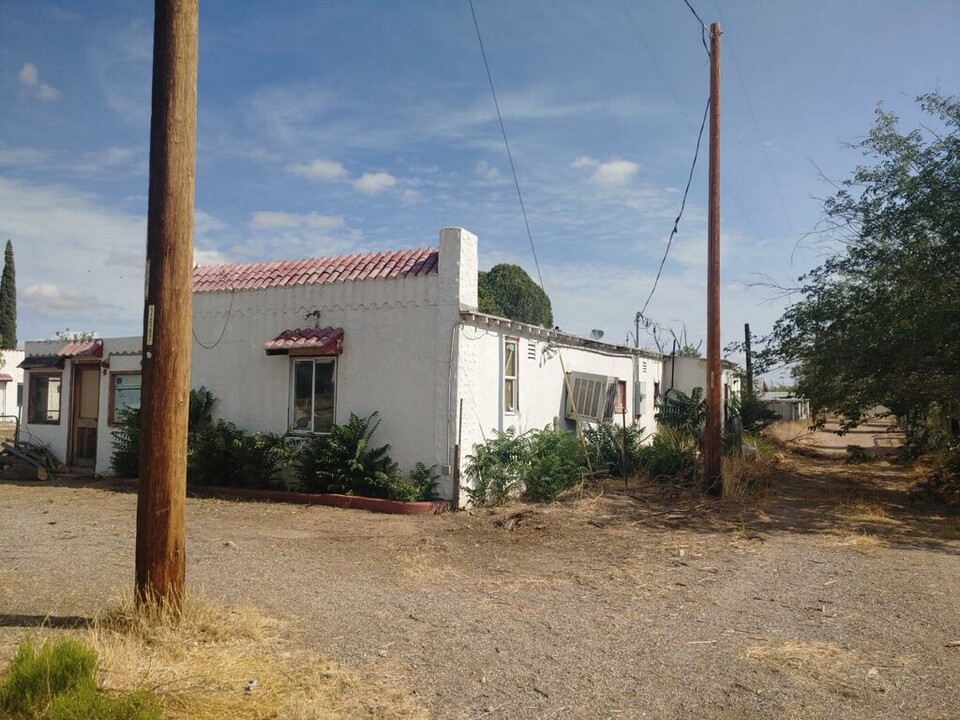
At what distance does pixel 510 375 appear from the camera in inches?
525

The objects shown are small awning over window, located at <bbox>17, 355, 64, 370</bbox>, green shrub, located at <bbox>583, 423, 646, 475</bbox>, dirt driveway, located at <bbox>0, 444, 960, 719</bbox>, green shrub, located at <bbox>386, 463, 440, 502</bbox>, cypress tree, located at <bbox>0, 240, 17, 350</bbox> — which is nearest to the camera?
dirt driveway, located at <bbox>0, 444, 960, 719</bbox>

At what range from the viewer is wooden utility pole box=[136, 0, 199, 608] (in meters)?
5.29

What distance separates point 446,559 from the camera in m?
8.46

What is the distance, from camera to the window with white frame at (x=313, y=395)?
42.0 ft

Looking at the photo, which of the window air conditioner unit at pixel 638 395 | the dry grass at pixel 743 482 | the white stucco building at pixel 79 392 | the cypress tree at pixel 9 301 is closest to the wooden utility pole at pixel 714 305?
the dry grass at pixel 743 482

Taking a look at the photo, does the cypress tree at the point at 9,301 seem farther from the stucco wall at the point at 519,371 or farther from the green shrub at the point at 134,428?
the stucco wall at the point at 519,371

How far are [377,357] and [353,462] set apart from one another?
1.81 metres

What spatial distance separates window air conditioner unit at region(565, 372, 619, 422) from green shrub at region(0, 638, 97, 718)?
12.2 metres

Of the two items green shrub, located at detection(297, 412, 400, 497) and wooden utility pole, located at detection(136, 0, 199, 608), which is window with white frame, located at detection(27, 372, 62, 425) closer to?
green shrub, located at detection(297, 412, 400, 497)

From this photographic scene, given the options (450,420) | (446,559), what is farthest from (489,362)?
(446,559)

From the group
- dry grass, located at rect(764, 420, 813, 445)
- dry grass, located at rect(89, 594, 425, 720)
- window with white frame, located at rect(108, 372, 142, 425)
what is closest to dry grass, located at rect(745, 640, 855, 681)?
dry grass, located at rect(89, 594, 425, 720)

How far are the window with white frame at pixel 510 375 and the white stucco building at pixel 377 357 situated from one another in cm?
2

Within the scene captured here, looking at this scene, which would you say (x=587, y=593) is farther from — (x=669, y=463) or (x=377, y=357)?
(x=669, y=463)

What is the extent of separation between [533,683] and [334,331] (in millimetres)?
8826
